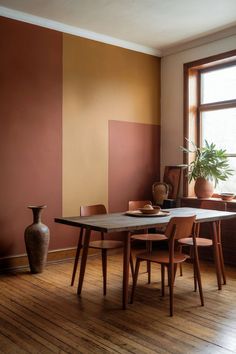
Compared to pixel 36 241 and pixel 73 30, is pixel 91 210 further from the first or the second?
pixel 73 30

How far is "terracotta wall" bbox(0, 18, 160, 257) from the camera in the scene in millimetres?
4758

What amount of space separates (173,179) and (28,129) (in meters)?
2.32

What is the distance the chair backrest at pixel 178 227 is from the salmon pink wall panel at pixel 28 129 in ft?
7.05

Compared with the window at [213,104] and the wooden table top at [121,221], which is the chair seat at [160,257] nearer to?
the wooden table top at [121,221]

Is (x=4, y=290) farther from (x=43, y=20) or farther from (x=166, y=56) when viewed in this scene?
(x=166, y=56)

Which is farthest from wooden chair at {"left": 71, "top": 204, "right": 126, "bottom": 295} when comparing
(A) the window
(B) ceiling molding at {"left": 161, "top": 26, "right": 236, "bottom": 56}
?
(B) ceiling molding at {"left": 161, "top": 26, "right": 236, "bottom": 56}

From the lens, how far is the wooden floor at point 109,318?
2781 millimetres

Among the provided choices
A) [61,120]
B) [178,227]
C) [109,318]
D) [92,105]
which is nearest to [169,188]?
[92,105]

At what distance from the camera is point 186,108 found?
5.96m

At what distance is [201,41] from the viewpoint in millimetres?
5695

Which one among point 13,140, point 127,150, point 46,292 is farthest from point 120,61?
point 46,292

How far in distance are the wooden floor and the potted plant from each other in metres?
1.37

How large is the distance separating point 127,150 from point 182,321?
10.4ft

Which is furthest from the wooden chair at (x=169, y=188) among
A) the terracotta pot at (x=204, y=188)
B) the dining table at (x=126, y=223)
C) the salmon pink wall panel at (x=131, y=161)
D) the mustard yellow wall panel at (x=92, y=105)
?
the dining table at (x=126, y=223)
